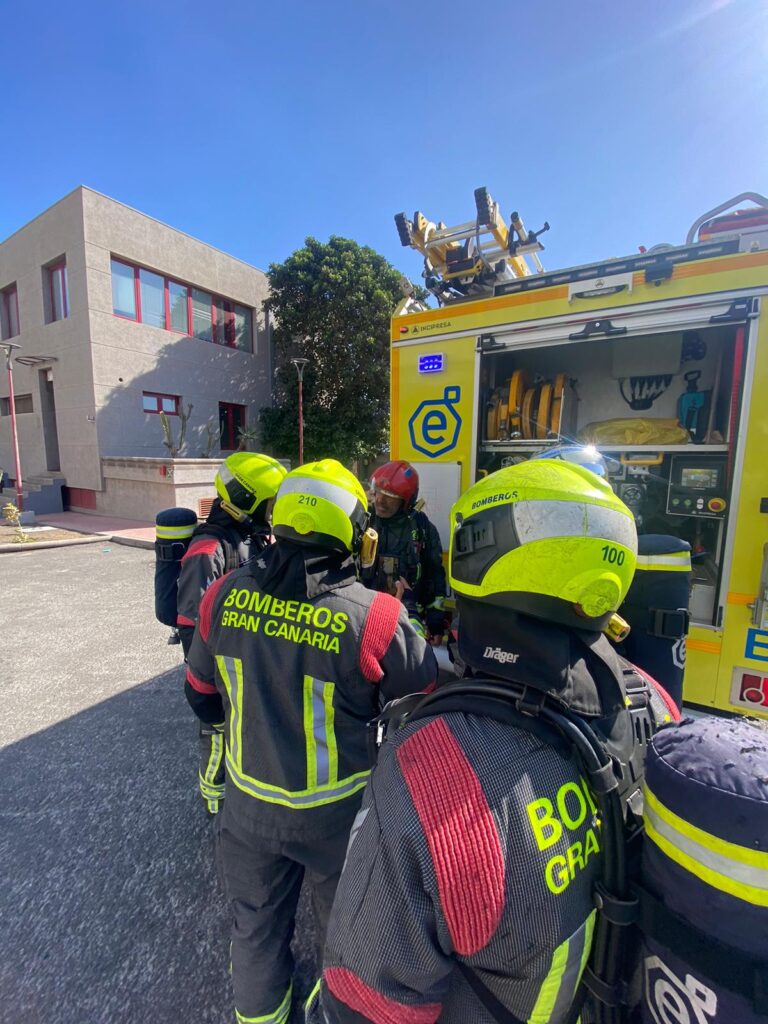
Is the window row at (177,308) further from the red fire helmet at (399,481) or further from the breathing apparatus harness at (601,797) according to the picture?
A: the breathing apparatus harness at (601,797)

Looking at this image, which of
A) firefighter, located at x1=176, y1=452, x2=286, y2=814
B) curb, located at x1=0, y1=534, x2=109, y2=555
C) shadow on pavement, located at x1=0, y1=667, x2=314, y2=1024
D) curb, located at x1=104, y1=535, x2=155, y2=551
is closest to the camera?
shadow on pavement, located at x1=0, y1=667, x2=314, y2=1024

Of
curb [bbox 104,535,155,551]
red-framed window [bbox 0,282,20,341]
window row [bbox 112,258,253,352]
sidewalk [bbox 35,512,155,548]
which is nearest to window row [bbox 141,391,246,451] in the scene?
window row [bbox 112,258,253,352]

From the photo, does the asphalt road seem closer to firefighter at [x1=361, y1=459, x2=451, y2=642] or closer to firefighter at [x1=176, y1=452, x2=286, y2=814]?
firefighter at [x1=176, y1=452, x2=286, y2=814]

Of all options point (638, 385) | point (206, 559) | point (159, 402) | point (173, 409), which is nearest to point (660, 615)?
point (206, 559)

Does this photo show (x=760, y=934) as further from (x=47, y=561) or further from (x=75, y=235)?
(x=75, y=235)

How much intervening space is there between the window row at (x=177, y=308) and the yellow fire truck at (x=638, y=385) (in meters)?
15.1

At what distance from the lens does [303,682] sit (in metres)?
1.47

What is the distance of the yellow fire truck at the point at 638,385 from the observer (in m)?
2.16

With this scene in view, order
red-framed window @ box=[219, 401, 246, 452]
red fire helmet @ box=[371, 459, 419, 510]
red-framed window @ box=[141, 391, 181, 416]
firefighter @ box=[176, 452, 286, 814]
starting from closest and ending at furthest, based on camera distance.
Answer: firefighter @ box=[176, 452, 286, 814] → red fire helmet @ box=[371, 459, 419, 510] → red-framed window @ box=[141, 391, 181, 416] → red-framed window @ box=[219, 401, 246, 452]

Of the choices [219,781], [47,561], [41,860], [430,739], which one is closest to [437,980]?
[430,739]

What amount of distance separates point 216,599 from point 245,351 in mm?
19381

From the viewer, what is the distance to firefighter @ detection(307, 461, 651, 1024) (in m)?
0.73

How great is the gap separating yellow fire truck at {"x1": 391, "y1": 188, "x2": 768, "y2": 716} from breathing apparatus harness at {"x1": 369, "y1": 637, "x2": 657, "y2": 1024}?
177cm

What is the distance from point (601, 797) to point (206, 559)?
6.71 ft
